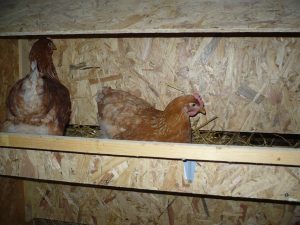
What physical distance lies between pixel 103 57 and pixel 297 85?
1444 millimetres

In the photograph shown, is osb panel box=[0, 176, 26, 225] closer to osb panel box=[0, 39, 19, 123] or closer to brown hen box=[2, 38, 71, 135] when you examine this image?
osb panel box=[0, 39, 19, 123]

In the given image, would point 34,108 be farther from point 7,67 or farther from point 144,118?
point 7,67

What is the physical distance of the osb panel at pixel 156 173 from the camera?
1.18m

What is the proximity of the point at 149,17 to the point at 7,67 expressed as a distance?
4.39 ft

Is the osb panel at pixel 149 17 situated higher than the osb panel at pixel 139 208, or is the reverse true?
the osb panel at pixel 149 17

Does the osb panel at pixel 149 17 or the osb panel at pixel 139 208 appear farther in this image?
the osb panel at pixel 139 208

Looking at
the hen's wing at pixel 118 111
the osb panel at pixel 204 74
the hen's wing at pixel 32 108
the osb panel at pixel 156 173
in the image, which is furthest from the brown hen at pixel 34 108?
the osb panel at pixel 204 74

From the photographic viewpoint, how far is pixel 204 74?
6.10ft

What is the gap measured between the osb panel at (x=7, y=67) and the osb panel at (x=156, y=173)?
0.73m

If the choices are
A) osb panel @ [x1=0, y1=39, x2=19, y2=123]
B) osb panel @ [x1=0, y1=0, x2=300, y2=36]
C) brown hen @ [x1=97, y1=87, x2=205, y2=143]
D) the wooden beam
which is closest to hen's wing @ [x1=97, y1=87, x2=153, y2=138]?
brown hen @ [x1=97, y1=87, x2=205, y2=143]

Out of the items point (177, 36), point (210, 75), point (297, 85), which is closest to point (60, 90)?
point (177, 36)

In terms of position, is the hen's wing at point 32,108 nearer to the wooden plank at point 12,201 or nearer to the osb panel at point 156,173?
the osb panel at point 156,173

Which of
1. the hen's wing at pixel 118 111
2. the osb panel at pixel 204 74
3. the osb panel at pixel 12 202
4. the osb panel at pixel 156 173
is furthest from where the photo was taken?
the osb panel at pixel 12 202

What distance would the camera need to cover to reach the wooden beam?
1.05m
